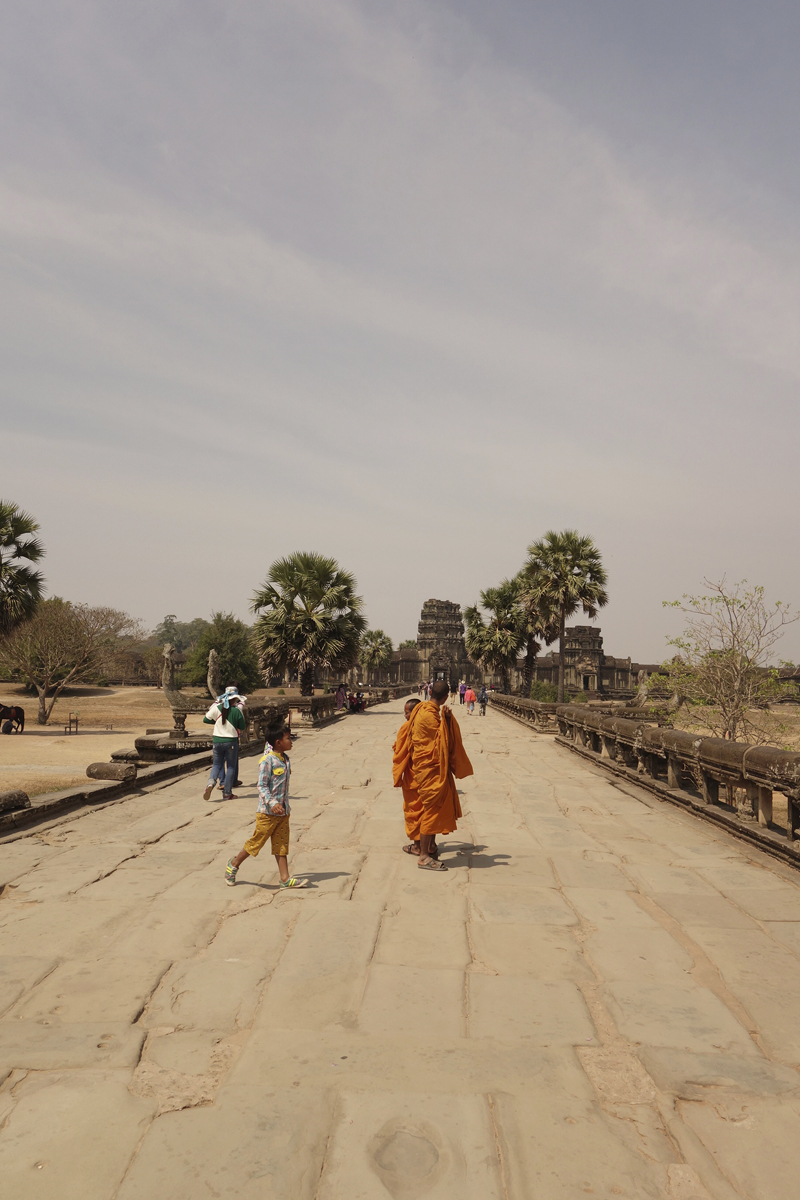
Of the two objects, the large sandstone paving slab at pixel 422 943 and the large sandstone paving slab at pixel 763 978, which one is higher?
the large sandstone paving slab at pixel 763 978

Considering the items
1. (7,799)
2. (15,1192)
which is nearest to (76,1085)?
(15,1192)

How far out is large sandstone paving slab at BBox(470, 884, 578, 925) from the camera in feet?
15.2

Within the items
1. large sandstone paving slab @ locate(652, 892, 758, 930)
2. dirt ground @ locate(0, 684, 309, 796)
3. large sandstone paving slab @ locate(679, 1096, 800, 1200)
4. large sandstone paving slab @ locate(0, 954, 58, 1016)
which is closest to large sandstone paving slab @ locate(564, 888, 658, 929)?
large sandstone paving slab @ locate(652, 892, 758, 930)

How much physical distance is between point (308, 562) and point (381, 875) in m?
20.4

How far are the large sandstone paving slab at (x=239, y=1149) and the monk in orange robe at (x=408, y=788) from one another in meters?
3.38

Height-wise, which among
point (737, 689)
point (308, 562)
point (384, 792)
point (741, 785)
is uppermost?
point (308, 562)

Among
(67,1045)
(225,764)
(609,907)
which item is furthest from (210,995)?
(225,764)

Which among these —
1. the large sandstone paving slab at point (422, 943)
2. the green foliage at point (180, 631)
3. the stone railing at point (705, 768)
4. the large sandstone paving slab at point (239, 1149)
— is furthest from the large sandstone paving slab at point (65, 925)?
the green foliage at point (180, 631)

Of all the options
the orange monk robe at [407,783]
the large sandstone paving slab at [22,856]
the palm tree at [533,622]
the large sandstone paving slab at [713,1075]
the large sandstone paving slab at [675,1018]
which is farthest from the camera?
the palm tree at [533,622]

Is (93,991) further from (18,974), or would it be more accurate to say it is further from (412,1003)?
(412,1003)

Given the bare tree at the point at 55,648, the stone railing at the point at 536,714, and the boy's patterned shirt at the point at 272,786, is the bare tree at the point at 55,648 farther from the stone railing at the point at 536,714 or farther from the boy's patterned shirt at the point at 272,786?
the boy's patterned shirt at the point at 272,786

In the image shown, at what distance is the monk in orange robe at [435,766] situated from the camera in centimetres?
586

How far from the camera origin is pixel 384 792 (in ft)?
31.8

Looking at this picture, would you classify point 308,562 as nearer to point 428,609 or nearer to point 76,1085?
point 76,1085
